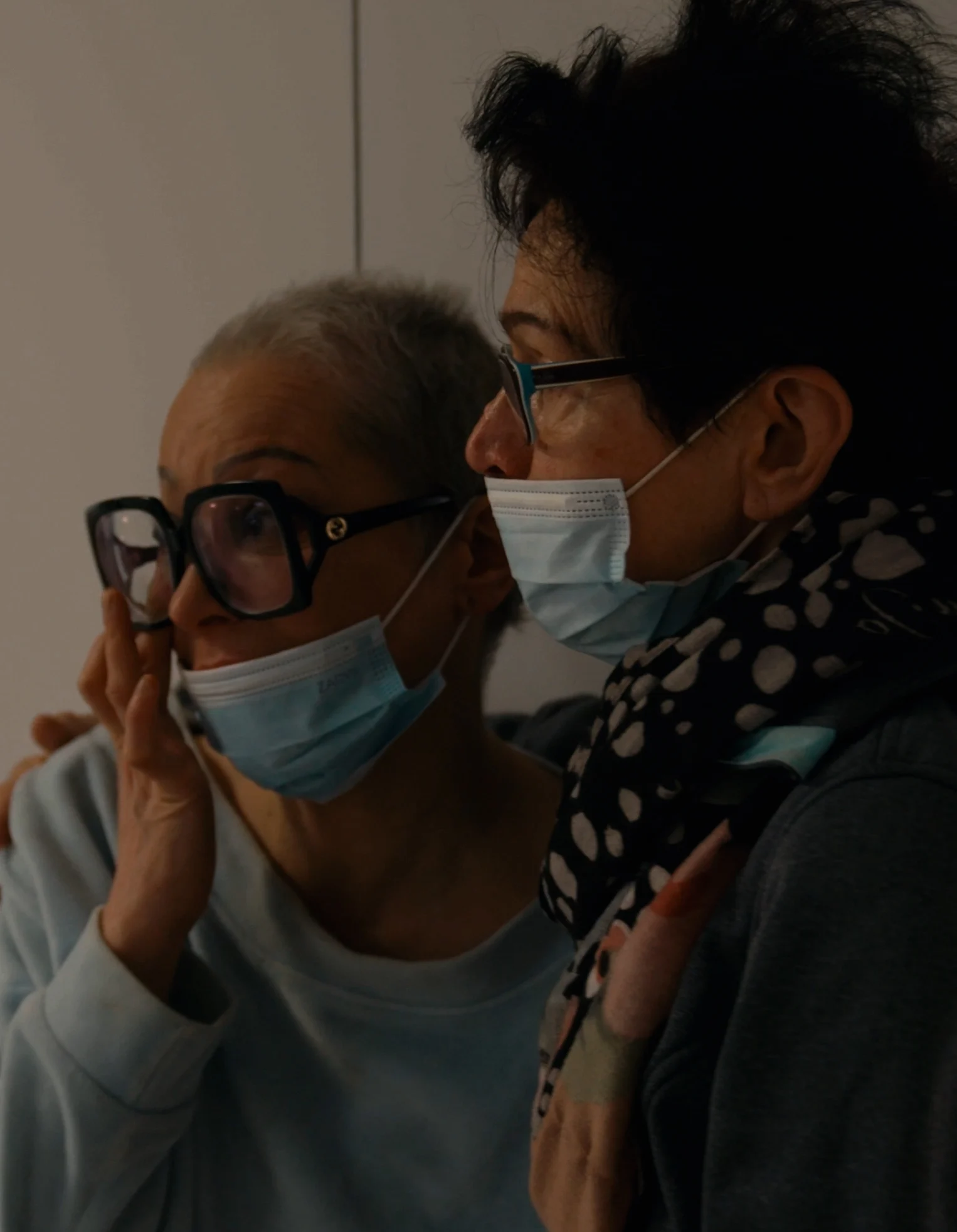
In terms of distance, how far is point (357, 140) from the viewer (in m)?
1.47

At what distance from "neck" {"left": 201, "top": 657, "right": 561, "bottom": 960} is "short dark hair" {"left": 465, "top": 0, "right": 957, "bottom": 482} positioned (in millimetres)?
587

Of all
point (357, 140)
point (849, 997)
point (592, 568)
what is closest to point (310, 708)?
point (592, 568)

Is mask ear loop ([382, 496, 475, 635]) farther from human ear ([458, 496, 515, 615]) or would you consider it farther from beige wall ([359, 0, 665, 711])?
beige wall ([359, 0, 665, 711])

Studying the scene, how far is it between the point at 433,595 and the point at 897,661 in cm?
59

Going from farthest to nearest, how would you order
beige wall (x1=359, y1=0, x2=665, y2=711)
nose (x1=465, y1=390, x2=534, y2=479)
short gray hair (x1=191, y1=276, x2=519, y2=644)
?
1. beige wall (x1=359, y1=0, x2=665, y2=711)
2. short gray hair (x1=191, y1=276, x2=519, y2=644)
3. nose (x1=465, y1=390, x2=534, y2=479)

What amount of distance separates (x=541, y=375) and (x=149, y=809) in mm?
641

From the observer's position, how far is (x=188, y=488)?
1.15 meters

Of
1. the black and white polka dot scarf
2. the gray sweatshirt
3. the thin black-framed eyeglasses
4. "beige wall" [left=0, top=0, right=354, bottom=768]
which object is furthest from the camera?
"beige wall" [left=0, top=0, right=354, bottom=768]

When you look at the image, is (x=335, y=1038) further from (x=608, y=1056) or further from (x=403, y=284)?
(x=403, y=284)

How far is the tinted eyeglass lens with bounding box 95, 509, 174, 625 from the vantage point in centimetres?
122

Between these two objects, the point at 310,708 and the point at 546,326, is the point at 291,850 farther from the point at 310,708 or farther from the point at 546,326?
the point at 546,326

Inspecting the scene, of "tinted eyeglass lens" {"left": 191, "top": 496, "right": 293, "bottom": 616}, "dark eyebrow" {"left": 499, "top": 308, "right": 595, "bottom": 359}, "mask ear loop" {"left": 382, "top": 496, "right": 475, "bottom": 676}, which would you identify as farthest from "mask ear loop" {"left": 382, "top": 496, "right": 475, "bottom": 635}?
"dark eyebrow" {"left": 499, "top": 308, "right": 595, "bottom": 359}

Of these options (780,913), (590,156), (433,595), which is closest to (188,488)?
(433,595)

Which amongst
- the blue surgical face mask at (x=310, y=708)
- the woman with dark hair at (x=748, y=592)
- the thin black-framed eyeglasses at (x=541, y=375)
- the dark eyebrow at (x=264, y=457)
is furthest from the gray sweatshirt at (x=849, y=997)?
the dark eyebrow at (x=264, y=457)
